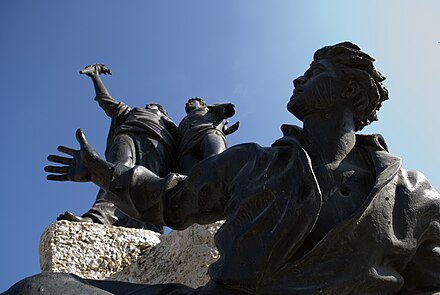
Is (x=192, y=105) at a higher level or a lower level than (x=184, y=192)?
higher

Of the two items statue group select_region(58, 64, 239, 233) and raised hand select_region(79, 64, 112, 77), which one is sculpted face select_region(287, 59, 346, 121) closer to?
statue group select_region(58, 64, 239, 233)

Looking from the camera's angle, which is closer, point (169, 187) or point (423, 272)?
point (423, 272)

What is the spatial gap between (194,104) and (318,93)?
3.95 meters

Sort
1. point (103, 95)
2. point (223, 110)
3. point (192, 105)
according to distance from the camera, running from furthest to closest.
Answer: point (103, 95)
point (192, 105)
point (223, 110)

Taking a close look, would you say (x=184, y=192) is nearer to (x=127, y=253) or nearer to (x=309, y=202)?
(x=309, y=202)

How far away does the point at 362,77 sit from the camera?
2654 mm

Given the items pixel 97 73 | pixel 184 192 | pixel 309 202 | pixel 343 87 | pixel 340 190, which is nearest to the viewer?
pixel 309 202

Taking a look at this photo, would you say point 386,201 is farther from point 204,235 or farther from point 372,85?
point 204,235

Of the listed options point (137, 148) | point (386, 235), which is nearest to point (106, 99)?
point (137, 148)

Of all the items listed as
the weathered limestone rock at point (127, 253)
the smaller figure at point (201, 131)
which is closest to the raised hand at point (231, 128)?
the smaller figure at point (201, 131)

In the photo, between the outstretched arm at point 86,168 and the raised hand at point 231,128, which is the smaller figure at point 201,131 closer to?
the raised hand at point 231,128

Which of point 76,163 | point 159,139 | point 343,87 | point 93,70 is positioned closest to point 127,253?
Result: point 159,139

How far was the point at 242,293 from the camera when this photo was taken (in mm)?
2223

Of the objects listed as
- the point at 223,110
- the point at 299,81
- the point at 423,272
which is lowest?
the point at 423,272
